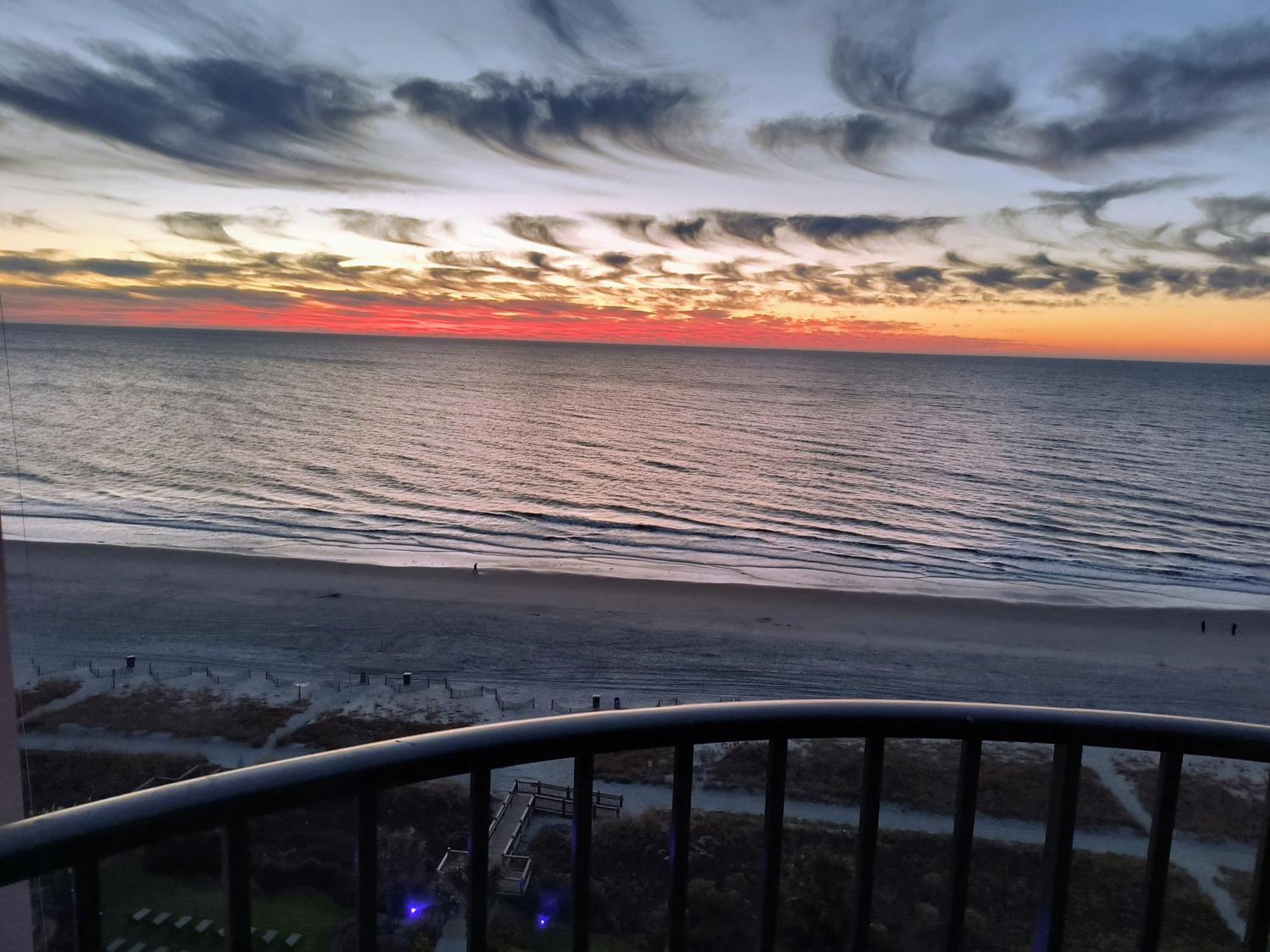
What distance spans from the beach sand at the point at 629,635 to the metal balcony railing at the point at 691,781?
13.9 metres

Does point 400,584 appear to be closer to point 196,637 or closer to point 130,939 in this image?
point 196,637

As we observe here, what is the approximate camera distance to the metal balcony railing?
45.7 inches

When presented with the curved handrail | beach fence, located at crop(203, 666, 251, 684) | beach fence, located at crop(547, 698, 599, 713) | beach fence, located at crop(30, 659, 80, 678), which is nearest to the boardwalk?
beach fence, located at crop(547, 698, 599, 713)

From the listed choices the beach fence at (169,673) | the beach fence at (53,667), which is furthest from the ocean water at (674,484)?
the beach fence at (169,673)

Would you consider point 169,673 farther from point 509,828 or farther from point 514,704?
point 509,828

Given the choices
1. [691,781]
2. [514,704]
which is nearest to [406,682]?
[514,704]

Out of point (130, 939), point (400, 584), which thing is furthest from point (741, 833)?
point (400, 584)

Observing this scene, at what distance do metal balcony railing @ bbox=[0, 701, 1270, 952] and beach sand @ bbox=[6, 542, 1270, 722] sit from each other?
1386cm

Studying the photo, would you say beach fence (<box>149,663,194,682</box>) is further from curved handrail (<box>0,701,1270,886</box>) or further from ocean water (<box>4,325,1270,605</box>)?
curved handrail (<box>0,701,1270,886</box>)

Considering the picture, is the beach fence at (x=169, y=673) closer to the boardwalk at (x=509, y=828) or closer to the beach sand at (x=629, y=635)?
the beach sand at (x=629, y=635)

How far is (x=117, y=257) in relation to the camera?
702 centimetres

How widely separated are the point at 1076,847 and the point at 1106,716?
30.2 ft

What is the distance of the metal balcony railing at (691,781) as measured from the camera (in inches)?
45.7

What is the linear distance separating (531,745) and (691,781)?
30 cm
